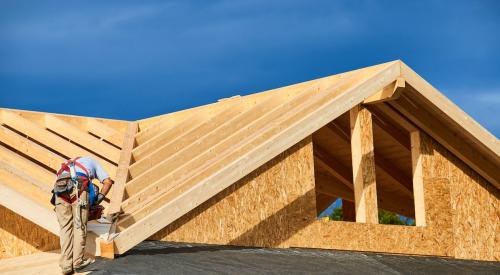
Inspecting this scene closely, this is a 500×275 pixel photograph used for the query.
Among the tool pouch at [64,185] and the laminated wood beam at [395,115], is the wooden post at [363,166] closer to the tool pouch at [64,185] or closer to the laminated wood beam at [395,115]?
the laminated wood beam at [395,115]

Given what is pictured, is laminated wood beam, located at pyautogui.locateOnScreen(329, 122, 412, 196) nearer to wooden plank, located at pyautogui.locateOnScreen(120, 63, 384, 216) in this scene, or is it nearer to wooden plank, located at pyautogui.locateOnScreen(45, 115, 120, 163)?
wooden plank, located at pyautogui.locateOnScreen(120, 63, 384, 216)

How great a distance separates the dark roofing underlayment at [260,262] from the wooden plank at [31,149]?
3269mm

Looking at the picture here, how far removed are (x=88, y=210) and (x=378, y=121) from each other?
5.76 m

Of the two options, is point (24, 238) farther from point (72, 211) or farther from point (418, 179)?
point (418, 179)

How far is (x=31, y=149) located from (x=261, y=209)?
4.31 metres

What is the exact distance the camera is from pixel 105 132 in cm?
1420

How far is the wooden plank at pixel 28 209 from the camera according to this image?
26.7 ft

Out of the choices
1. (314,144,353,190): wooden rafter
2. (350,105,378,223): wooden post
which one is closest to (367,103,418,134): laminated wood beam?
(350,105,378,223): wooden post

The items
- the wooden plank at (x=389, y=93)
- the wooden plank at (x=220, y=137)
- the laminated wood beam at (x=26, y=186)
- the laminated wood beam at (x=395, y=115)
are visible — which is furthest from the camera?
the laminated wood beam at (x=395, y=115)

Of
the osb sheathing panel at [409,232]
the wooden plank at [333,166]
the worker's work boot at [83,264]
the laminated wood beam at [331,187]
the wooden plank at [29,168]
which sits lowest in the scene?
the worker's work boot at [83,264]

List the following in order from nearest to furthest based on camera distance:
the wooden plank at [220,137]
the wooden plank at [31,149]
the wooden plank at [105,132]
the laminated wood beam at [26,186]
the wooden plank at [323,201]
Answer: the laminated wood beam at [26,186], the wooden plank at [220,137], the wooden plank at [31,149], the wooden plank at [105,132], the wooden plank at [323,201]

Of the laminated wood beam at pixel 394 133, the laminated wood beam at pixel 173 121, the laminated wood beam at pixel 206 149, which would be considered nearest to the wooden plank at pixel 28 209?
the laminated wood beam at pixel 206 149

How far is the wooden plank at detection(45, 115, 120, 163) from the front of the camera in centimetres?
1253

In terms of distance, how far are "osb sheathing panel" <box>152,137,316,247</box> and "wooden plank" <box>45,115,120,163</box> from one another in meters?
3.53
